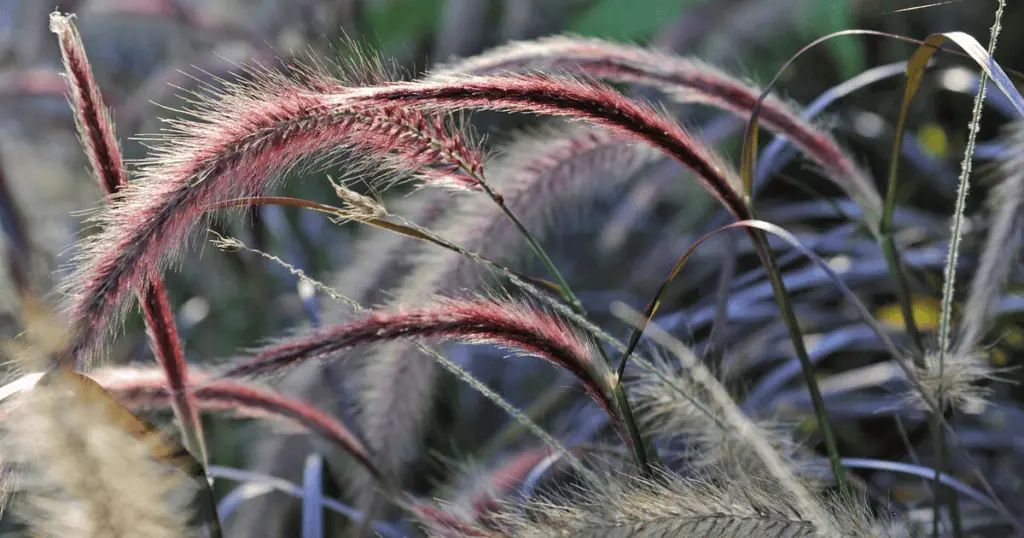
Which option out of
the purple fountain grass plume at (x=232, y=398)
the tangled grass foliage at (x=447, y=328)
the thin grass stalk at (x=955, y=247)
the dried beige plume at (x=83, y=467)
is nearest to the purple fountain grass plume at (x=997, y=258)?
the tangled grass foliage at (x=447, y=328)

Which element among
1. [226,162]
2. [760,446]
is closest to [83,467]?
[226,162]

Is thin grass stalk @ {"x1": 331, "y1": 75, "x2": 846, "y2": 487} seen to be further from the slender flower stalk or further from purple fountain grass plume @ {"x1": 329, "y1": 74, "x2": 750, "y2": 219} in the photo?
the slender flower stalk

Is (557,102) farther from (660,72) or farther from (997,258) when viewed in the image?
(997,258)

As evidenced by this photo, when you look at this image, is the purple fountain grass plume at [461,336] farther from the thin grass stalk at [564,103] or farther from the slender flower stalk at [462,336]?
the thin grass stalk at [564,103]

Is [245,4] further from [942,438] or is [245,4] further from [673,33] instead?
[942,438]

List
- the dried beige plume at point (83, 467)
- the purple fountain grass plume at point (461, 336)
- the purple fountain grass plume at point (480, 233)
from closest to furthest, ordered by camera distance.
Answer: the dried beige plume at point (83, 467) < the purple fountain grass plume at point (461, 336) < the purple fountain grass plume at point (480, 233)
